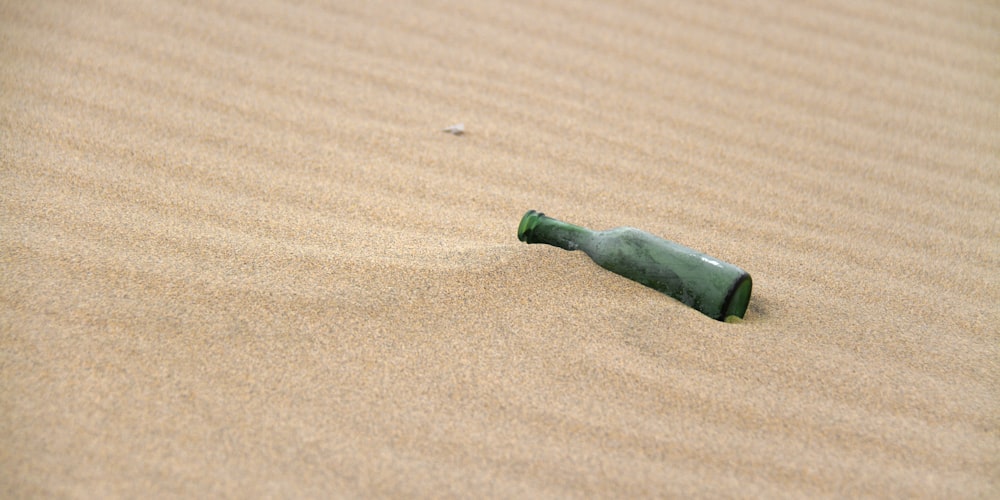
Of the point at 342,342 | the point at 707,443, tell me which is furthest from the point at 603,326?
the point at 342,342

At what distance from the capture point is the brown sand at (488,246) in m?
1.11

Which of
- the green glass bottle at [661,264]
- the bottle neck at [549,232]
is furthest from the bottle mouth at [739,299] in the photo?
the bottle neck at [549,232]

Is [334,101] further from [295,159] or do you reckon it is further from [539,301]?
[539,301]

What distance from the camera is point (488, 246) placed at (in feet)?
5.22

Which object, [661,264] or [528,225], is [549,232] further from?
[661,264]

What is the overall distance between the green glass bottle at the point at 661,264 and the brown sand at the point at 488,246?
1.2 inches

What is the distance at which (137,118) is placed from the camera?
Result: 2.02 metres

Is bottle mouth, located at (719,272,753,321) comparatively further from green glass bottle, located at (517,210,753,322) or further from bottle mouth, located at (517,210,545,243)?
bottle mouth, located at (517,210,545,243)

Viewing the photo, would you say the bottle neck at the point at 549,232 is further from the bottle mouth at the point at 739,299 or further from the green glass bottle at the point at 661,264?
the bottle mouth at the point at 739,299

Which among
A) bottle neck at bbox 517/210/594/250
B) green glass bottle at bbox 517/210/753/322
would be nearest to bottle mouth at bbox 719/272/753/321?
green glass bottle at bbox 517/210/753/322

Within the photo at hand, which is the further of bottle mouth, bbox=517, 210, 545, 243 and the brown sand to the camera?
bottle mouth, bbox=517, 210, 545, 243

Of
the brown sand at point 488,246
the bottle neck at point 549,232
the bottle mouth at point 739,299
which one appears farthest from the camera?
the bottle neck at point 549,232

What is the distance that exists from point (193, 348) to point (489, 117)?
118cm

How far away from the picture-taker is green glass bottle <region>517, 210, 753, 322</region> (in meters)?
1.38
